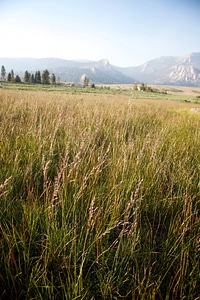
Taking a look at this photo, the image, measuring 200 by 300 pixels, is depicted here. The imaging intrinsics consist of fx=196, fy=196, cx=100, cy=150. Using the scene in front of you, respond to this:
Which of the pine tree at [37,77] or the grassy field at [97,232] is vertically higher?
the pine tree at [37,77]

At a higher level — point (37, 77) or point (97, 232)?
point (37, 77)

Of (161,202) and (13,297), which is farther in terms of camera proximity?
(161,202)

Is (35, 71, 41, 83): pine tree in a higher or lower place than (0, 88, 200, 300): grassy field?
higher

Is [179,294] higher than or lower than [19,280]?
lower

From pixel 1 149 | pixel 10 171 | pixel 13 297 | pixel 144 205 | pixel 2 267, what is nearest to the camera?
pixel 13 297

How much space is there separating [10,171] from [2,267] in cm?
99

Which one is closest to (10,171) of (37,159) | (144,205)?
(37,159)

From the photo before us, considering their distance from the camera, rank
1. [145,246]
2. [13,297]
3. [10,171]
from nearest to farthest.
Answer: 1. [13,297]
2. [145,246]
3. [10,171]

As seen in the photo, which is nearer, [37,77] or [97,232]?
[97,232]

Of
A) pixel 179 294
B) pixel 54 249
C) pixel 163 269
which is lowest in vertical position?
pixel 179 294

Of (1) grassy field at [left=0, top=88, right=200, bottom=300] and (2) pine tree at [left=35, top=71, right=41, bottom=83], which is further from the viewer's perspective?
(2) pine tree at [left=35, top=71, right=41, bottom=83]

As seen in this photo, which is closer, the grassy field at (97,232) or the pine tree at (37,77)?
the grassy field at (97,232)

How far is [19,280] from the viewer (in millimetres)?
1066

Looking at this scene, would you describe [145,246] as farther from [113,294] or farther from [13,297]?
[13,297]
